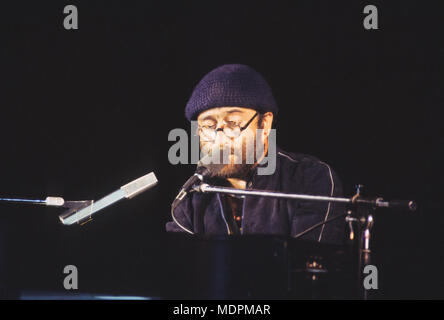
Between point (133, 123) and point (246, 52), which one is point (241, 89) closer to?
point (246, 52)

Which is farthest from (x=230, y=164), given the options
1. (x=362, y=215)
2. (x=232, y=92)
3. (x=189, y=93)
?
(x=362, y=215)

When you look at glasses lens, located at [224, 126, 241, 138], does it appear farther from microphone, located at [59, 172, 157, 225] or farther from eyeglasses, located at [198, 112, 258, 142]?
microphone, located at [59, 172, 157, 225]

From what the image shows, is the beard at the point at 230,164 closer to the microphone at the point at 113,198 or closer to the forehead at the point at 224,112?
the forehead at the point at 224,112

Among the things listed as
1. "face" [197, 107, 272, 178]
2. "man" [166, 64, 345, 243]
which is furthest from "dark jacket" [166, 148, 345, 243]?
"face" [197, 107, 272, 178]

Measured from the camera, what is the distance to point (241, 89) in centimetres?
293

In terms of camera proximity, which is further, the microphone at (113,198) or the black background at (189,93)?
the black background at (189,93)

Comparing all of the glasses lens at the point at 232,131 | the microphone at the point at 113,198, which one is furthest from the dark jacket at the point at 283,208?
the microphone at the point at 113,198

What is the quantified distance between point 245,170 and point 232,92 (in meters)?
0.48

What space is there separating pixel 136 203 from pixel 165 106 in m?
0.71

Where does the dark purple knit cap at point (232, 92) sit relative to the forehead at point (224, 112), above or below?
above

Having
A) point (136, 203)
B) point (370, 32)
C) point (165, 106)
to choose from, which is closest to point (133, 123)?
point (165, 106)

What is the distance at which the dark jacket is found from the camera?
273 centimetres

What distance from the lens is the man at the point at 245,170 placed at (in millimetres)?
2836

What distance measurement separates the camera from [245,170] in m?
3.04
